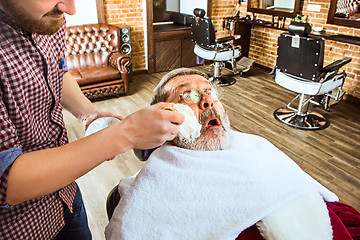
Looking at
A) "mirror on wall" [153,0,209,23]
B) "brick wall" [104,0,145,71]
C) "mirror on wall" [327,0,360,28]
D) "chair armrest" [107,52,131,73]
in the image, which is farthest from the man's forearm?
"mirror on wall" [153,0,209,23]

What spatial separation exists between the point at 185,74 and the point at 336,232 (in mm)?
831

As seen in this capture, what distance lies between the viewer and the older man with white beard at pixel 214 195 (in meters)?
0.90

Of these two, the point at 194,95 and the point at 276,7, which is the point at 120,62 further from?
the point at 194,95

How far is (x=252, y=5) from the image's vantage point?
522 centimetres

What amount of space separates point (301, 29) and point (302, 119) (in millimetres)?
1109

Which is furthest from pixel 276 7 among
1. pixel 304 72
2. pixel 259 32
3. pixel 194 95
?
pixel 194 95

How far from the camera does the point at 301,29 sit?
295 cm

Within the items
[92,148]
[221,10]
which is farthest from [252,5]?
[92,148]

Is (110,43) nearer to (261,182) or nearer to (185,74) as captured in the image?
(185,74)

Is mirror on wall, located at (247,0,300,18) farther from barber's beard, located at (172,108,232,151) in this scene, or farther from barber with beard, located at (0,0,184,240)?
barber with beard, located at (0,0,184,240)

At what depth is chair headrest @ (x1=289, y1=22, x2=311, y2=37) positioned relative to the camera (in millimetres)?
2934

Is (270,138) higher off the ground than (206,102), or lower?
lower

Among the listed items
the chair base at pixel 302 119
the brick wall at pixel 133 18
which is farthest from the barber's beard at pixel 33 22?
the brick wall at pixel 133 18

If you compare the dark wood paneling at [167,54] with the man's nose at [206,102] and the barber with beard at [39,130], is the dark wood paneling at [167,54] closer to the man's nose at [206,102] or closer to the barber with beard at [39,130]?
the man's nose at [206,102]
